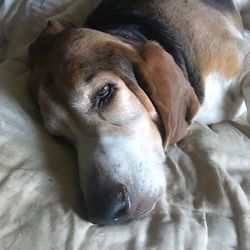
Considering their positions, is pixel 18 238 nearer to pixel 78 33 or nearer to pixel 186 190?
pixel 186 190

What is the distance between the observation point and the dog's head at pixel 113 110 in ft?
4.55

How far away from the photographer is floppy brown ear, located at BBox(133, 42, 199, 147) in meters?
1.58

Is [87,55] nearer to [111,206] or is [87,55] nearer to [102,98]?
[102,98]

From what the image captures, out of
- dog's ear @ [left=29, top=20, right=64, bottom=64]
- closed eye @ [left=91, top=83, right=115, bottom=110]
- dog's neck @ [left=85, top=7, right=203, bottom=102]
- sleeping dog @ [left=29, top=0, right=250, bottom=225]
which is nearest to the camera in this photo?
sleeping dog @ [left=29, top=0, right=250, bottom=225]

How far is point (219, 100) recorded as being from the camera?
195 cm

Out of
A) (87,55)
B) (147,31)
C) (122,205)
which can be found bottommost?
(122,205)

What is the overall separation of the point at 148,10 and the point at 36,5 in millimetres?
Answer: 708

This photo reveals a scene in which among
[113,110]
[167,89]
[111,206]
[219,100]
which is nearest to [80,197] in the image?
[111,206]

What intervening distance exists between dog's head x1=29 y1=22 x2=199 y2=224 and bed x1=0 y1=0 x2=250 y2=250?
45 mm

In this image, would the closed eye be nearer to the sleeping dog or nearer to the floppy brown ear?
the sleeping dog

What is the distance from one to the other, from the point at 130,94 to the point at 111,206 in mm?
381

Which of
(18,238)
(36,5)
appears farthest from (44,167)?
(36,5)

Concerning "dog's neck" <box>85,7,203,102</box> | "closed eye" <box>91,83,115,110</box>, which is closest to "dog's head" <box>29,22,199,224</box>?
"closed eye" <box>91,83,115,110</box>

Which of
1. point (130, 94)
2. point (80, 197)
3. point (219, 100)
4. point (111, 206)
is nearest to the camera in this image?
point (111, 206)
